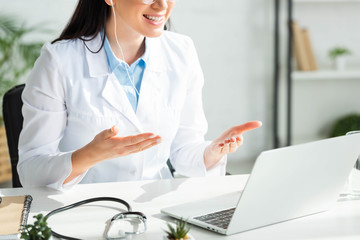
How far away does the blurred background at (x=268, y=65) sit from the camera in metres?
3.87

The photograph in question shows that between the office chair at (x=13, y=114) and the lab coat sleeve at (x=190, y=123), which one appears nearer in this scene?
the office chair at (x=13, y=114)

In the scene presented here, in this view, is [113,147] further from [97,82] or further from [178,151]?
[178,151]

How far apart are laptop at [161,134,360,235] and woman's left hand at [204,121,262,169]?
26 centimetres

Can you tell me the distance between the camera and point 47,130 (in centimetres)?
164

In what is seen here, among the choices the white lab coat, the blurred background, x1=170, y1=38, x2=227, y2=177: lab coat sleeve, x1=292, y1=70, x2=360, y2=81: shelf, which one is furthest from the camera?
the blurred background

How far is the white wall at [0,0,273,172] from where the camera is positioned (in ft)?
12.7

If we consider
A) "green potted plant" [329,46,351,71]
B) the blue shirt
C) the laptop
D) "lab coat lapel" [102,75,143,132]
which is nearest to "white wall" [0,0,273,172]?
"green potted plant" [329,46,351,71]

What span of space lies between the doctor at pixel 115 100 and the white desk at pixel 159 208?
0.28ft

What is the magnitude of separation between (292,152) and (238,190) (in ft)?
1.27

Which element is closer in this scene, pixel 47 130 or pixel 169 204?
pixel 169 204

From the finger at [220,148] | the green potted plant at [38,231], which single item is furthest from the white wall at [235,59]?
the green potted plant at [38,231]

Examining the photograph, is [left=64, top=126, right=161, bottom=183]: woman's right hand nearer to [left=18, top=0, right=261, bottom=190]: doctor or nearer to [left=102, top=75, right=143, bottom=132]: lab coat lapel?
[left=18, top=0, right=261, bottom=190]: doctor

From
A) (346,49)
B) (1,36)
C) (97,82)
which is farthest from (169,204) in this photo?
(346,49)

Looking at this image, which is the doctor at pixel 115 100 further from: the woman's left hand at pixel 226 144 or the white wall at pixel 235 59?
the white wall at pixel 235 59
